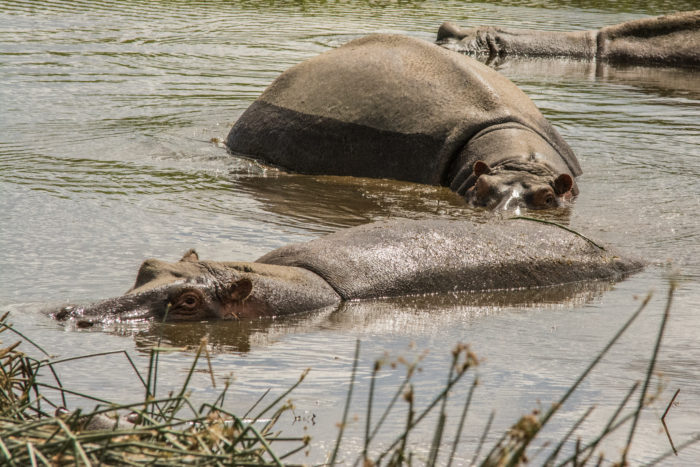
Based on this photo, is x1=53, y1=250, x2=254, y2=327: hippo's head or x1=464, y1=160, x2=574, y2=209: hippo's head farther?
x1=464, y1=160, x2=574, y2=209: hippo's head

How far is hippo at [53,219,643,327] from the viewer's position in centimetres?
482

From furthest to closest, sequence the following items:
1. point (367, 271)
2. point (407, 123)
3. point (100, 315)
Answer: point (407, 123) → point (367, 271) → point (100, 315)

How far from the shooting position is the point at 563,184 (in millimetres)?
7602

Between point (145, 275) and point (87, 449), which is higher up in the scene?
point (87, 449)

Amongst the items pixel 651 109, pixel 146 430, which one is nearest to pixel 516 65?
pixel 651 109

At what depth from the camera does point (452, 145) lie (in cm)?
834

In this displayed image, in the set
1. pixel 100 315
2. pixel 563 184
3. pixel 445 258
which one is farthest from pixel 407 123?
pixel 100 315

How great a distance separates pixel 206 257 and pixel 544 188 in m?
2.64

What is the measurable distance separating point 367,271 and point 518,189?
2.52 metres

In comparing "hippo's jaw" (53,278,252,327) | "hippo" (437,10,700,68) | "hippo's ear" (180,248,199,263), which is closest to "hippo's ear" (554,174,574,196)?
"hippo's ear" (180,248,199,263)

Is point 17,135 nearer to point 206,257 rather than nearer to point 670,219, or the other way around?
point 206,257

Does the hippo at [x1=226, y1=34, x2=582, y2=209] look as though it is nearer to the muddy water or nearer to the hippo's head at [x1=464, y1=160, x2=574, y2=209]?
the hippo's head at [x1=464, y1=160, x2=574, y2=209]

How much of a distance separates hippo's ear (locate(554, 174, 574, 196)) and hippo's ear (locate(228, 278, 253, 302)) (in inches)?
129

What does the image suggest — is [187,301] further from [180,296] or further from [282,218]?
[282,218]
